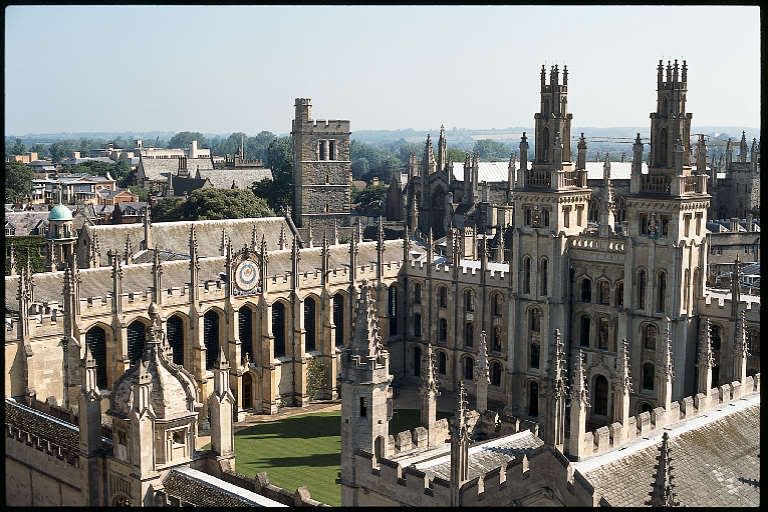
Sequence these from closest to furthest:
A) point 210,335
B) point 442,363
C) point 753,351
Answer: point 753,351 → point 210,335 → point 442,363

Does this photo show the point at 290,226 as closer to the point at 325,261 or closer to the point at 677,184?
the point at 325,261

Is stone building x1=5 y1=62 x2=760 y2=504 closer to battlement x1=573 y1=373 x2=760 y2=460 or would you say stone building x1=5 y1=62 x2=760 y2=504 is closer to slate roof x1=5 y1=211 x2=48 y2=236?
battlement x1=573 y1=373 x2=760 y2=460

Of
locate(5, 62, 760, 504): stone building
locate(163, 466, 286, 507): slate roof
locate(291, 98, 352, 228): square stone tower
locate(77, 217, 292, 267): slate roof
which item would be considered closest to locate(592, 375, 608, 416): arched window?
locate(5, 62, 760, 504): stone building

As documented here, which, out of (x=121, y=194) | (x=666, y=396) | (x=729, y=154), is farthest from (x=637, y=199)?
(x=121, y=194)

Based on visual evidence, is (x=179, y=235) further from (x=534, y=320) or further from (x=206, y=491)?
(x=206, y=491)

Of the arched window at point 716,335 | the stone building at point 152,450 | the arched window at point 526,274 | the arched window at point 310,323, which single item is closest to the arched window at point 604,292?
Result: the arched window at point 526,274

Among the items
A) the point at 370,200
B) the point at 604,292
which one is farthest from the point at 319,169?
the point at 370,200
